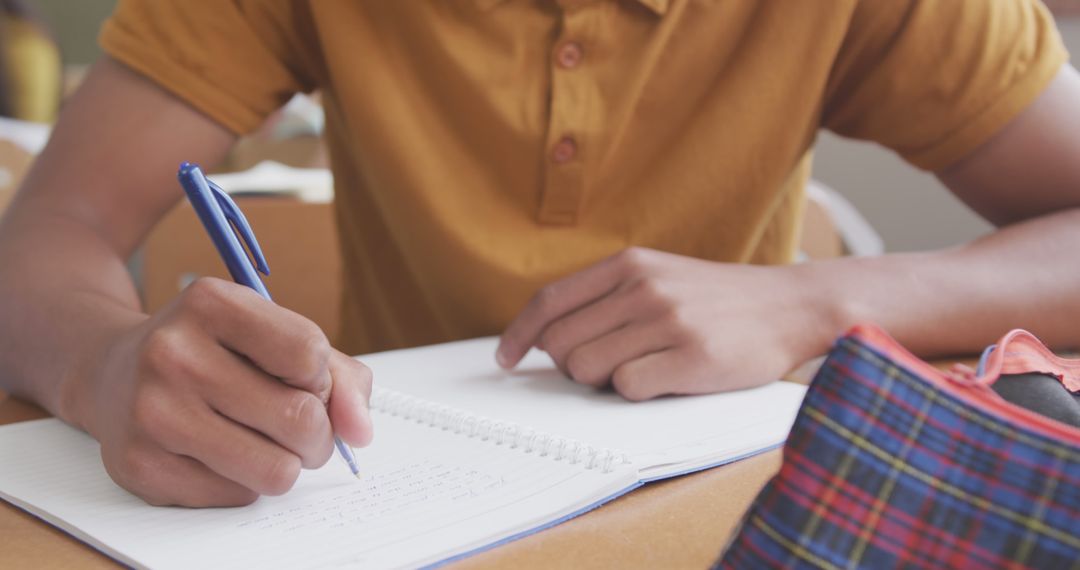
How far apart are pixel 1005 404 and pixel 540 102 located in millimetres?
593

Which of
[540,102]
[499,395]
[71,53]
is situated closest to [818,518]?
[499,395]

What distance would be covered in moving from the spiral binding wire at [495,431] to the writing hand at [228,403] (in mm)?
88

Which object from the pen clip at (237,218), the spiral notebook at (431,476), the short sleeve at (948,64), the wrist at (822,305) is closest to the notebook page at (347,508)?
the spiral notebook at (431,476)

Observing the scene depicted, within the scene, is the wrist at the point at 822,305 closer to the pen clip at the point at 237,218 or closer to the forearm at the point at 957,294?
the forearm at the point at 957,294

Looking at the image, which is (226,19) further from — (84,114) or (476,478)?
(476,478)

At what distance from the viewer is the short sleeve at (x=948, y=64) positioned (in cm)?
76

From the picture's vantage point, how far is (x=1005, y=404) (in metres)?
0.28

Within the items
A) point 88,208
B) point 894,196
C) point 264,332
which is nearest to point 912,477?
point 264,332

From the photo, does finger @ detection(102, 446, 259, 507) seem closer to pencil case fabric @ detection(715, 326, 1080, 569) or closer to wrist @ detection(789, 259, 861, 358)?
pencil case fabric @ detection(715, 326, 1080, 569)

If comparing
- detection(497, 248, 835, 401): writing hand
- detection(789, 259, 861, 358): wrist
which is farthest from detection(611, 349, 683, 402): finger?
detection(789, 259, 861, 358): wrist

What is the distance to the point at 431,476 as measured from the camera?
0.44m

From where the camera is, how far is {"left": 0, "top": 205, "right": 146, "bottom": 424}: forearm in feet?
1.76

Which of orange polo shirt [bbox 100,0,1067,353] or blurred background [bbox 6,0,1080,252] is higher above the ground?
orange polo shirt [bbox 100,0,1067,353]

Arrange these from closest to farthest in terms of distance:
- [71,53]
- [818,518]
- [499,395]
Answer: [818,518] → [499,395] → [71,53]
